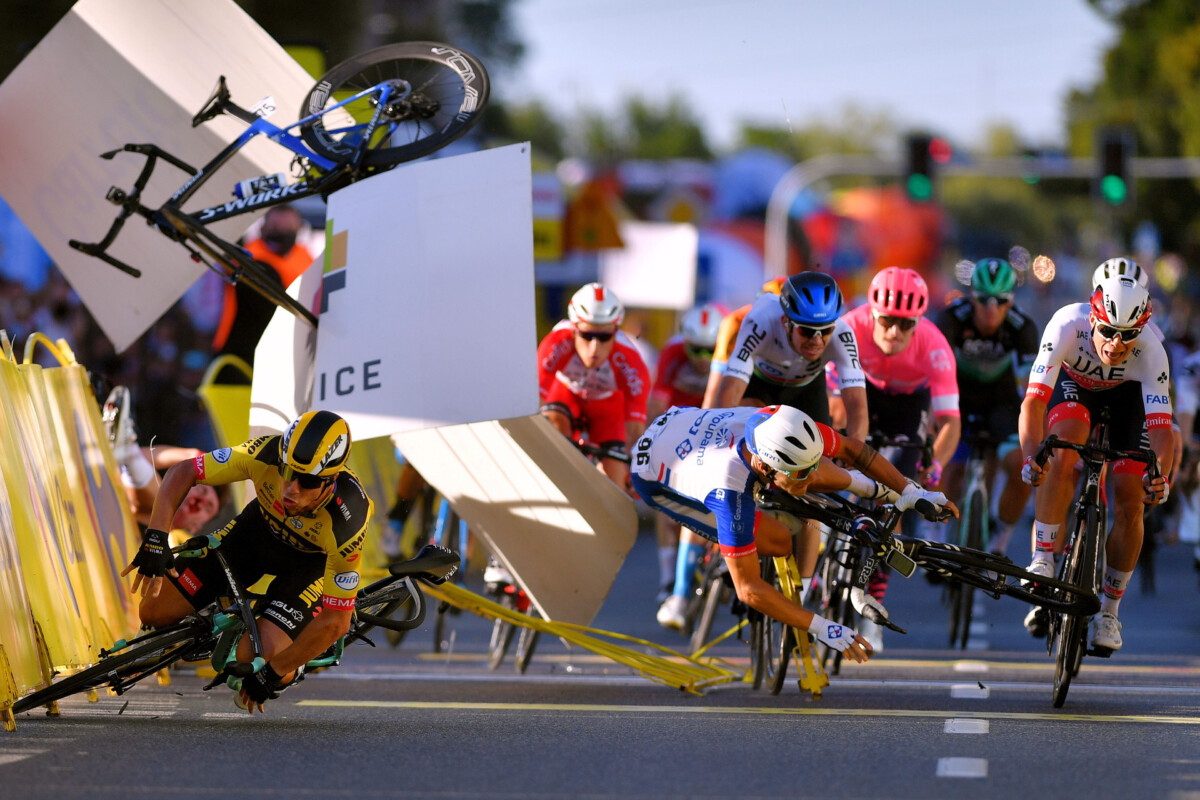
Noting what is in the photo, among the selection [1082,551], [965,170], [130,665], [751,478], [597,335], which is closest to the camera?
[130,665]

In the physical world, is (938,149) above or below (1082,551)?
above

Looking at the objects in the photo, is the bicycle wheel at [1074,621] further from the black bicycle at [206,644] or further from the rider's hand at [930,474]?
the black bicycle at [206,644]

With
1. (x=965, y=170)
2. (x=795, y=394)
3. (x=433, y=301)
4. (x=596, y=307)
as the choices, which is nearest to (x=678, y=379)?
(x=596, y=307)

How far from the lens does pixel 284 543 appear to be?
7.93m

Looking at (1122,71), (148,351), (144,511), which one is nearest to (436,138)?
(144,511)

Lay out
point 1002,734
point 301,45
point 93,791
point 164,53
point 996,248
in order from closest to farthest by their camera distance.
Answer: point 93,791, point 1002,734, point 164,53, point 301,45, point 996,248

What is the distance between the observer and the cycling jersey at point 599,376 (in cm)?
1098

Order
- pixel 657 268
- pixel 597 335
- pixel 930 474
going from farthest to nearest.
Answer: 1. pixel 657 268
2. pixel 597 335
3. pixel 930 474

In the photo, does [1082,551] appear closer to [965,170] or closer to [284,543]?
[284,543]

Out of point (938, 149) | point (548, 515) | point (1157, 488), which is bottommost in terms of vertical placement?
point (548, 515)

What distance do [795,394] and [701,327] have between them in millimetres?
2916

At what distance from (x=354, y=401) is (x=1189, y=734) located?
173 inches

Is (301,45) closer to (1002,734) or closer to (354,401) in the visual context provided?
(354,401)

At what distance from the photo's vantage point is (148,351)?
59.7 ft
